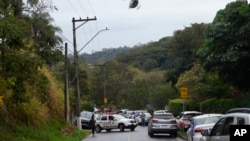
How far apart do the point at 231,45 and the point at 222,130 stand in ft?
51.8

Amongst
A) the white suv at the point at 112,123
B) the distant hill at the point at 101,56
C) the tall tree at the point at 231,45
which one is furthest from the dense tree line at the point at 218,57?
the distant hill at the point at 101,56

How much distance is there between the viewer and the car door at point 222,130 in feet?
38.2

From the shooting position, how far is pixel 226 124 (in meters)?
11.9

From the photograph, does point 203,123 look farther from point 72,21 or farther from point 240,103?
point 72,21

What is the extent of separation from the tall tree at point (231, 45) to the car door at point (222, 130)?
1400 centimetres

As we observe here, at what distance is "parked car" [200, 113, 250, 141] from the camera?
36.0 ft

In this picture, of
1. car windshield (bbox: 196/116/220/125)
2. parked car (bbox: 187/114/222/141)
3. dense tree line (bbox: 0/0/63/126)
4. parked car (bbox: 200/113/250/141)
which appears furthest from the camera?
car windshield (bbox: 196/116/220/125)

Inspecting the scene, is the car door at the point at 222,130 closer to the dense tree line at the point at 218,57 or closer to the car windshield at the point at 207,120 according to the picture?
the car windshield at the point at 207,120

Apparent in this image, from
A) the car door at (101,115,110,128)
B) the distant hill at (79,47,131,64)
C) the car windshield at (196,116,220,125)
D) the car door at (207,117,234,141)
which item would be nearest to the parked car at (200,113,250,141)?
the car door at (207,117,234,141)

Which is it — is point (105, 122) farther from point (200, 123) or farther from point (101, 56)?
point (101, 56)

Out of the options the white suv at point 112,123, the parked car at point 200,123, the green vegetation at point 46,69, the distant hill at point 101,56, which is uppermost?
the distant hill at point 101,56

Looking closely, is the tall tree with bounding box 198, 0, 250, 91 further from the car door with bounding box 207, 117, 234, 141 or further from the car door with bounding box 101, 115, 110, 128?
the car door with bounding box 101, 115, 110, 128

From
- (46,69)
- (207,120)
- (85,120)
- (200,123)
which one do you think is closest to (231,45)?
(207,120)

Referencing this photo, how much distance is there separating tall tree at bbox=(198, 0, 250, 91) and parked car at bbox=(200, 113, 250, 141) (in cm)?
1396
